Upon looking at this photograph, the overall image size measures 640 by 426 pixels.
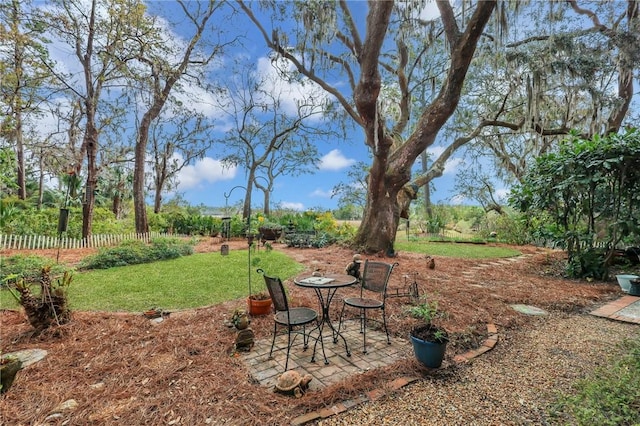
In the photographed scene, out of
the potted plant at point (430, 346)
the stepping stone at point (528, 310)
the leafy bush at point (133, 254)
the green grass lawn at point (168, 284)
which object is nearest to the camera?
the potted plant at point (430, 346)

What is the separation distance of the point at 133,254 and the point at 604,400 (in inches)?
340

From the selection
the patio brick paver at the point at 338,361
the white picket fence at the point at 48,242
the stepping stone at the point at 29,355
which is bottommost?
the patio brick paver at the point at 338,361

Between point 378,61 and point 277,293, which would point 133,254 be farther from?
point 378,61

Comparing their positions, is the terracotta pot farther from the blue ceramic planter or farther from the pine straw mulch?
the blue ceramic planter

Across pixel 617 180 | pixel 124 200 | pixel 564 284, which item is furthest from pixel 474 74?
pixel 124 200

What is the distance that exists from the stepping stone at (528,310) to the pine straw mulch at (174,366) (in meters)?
0.16

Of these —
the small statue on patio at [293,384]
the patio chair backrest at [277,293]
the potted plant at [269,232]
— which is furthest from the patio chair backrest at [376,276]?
the potted plant at [269,232]

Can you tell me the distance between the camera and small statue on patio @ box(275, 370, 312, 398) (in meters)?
2.16

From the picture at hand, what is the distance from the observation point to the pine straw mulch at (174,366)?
1.98m

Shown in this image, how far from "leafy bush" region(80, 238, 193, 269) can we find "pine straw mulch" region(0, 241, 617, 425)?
10.9 ft

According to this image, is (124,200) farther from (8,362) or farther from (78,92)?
(8,362)

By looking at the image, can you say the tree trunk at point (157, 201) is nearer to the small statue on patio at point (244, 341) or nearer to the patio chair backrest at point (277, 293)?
the small statue on patio at point (244, 341)

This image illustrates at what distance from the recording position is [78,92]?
1052cm

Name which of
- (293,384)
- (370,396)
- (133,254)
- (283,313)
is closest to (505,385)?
(370,396)
